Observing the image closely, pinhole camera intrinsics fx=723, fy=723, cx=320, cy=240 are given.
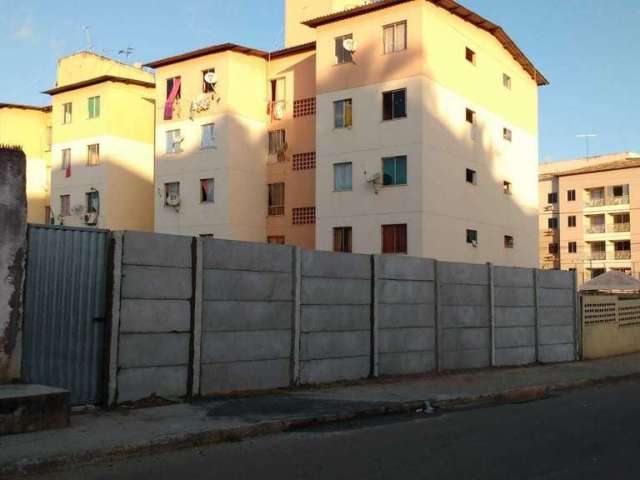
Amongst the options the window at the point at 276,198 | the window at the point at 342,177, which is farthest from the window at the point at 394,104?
the window at the point at 276,198

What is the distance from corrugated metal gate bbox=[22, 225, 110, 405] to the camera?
9195mm

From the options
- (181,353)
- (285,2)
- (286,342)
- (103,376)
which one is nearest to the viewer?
(103,376)

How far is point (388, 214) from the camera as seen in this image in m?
32.4

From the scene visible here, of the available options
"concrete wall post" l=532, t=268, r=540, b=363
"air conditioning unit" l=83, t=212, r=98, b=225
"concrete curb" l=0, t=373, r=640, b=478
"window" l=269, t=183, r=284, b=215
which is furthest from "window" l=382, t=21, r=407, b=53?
"concrete curb" l=0, t=373, r=640, b=478

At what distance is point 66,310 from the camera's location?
375 inches

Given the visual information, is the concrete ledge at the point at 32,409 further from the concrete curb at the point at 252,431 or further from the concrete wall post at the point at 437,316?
the concrete wall post at the point at 437,316

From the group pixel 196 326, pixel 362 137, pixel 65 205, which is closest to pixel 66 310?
pixel 196 326

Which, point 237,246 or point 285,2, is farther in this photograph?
point 285,2

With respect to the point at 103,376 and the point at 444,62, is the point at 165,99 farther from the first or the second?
the point at 103,376

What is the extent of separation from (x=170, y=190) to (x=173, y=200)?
1007 mm

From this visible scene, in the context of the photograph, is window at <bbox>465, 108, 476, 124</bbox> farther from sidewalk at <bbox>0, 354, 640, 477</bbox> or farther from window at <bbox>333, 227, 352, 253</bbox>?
sidewalk at <bbox>0, 354, 640, 477</bbox>

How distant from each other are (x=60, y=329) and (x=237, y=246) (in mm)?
3056

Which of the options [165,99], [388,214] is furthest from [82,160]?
[388,214]

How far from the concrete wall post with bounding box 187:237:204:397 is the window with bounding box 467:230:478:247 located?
25.1 metres
